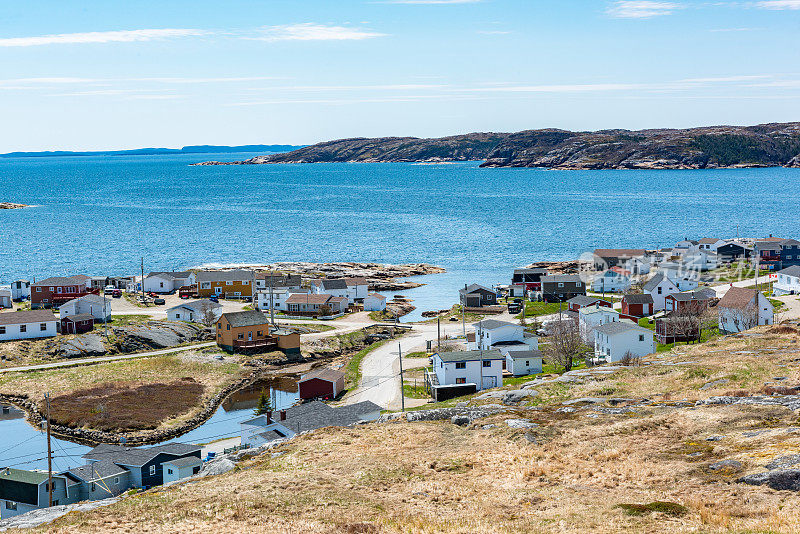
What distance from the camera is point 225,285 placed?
8881 centimetres

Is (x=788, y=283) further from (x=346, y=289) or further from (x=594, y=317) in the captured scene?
(x=346, y=289)

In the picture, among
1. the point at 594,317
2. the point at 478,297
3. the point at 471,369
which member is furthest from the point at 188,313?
the point at 594,317

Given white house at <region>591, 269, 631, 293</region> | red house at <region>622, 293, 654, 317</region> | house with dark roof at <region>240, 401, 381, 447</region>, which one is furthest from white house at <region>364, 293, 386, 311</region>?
house with dark roof at <region>240, 401, 381, 447</region>

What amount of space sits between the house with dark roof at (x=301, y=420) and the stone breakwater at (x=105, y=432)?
4736 millimetres

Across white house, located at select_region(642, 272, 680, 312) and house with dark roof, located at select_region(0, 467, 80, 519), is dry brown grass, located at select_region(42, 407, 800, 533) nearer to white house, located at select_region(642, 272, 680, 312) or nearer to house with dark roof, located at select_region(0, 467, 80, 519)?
house with dark roof, located at select_region(0, 467, 80, 519)

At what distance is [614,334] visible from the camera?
180 feet

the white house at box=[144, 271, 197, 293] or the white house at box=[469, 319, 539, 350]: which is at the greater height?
the white house at box=[144, 271, 197, 293]

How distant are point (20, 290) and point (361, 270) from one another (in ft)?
154

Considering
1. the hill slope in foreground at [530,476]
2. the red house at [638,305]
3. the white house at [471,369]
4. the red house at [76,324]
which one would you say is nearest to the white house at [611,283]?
the red house at [638,305]

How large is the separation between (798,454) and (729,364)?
69.9ft

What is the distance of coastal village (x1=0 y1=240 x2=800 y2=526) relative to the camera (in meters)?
37.3

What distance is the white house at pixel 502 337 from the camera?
60.1m

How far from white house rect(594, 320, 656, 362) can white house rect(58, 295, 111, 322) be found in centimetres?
4544

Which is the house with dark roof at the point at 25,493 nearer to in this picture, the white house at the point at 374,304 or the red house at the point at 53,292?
the red house at the point at 53,292
